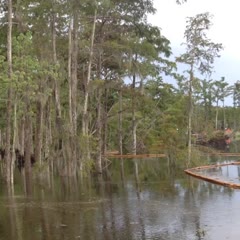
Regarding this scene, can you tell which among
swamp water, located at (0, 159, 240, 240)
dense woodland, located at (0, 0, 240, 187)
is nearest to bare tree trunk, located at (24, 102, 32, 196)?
dense woodland, located at (0, 0, 240, 187)

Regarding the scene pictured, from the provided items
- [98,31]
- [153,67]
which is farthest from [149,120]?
[98,31]

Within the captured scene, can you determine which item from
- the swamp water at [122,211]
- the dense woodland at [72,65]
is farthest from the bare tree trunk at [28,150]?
the swamp water at [122,211]

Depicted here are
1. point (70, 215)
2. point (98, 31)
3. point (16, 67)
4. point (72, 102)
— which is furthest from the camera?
point (98, 31)

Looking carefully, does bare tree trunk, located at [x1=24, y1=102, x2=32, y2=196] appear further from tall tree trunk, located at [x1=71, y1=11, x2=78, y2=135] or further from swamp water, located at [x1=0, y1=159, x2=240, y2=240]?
swamp water, located at [x1=0, y1=159, x2=240, y2=240]

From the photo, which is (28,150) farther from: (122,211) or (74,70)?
(122,211)

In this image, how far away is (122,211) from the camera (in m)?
13.5

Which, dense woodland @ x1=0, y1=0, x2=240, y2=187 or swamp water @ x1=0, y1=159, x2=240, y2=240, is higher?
dense woodland @ x1=0, y1=0, x2=240, y2=187

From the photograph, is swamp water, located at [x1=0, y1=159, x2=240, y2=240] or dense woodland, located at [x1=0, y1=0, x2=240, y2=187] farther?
dense woodland, located at [x1=0, y1=0, x2=240, y2=187]

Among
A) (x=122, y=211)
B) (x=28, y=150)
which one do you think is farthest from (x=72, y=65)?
(x=122, y=211)

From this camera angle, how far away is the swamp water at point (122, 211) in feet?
34.3

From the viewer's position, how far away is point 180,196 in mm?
16750

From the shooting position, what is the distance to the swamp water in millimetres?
10453

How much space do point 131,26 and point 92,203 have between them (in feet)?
47.1

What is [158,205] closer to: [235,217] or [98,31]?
[235,217]
